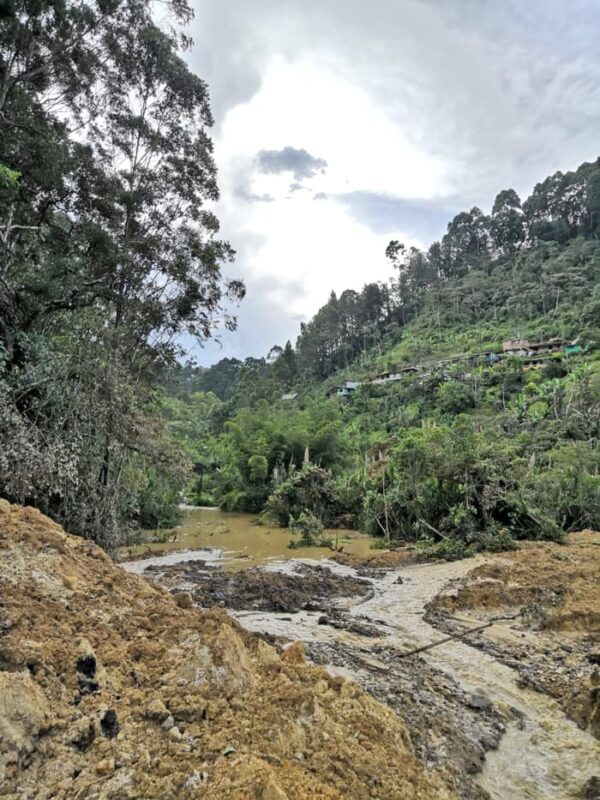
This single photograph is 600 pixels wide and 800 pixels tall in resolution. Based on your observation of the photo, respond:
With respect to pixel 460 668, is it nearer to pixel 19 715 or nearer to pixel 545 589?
pixel 545 589

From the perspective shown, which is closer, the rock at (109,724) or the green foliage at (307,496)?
the rock at (109,724)

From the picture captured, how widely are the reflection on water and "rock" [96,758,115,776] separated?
33.8ft

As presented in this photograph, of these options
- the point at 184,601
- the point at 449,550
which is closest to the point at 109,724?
the point at 184,601

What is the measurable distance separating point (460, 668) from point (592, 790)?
8.05ft

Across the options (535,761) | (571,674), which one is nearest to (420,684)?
(535,761)

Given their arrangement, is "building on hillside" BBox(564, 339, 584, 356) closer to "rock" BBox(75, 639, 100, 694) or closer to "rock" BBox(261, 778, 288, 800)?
"rock" BBox(75, 639, 100, 694)

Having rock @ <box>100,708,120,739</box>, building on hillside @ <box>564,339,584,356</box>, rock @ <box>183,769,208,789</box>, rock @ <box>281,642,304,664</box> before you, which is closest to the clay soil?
rock @ <box>281,642,304,664</box>

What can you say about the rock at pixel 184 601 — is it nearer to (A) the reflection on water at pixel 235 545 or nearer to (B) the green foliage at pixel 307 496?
(A) the reflection on water at pixel 235 545

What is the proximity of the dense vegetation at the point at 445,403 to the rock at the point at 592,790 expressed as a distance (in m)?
11.0

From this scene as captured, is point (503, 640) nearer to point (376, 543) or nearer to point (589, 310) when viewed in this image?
point (376, 543)

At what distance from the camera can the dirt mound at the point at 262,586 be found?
887 centimetres

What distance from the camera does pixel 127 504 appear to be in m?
12.1

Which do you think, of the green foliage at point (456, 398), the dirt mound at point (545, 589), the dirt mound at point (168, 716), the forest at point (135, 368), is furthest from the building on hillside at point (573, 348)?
the dirt mound at point (168, 716)

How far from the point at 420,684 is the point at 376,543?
1216cm
